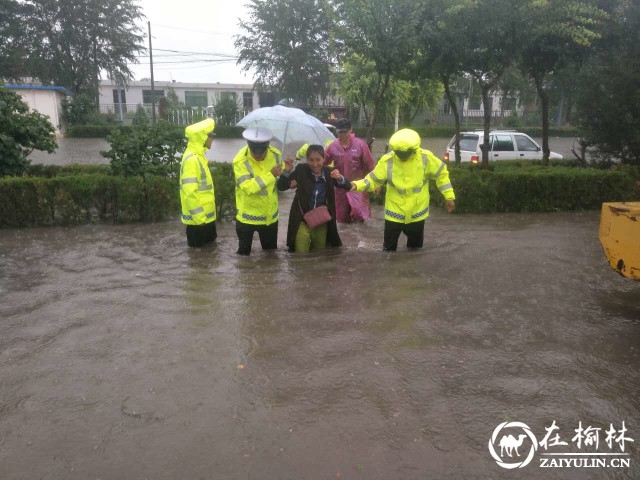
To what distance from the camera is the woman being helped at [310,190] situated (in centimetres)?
632

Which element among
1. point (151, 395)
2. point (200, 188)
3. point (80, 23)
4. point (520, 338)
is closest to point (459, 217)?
point (200, 188)

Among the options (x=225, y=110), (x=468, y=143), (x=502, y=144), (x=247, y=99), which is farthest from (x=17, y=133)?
(x=247, y=99)

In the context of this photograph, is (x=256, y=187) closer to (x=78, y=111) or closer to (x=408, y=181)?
(x=408, y=181)

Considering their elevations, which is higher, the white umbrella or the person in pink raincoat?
the white umbrella

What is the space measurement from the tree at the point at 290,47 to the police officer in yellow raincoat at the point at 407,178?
1480 inches

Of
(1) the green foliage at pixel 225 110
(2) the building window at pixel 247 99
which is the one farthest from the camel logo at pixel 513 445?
(2) the building window at pixel 247 99

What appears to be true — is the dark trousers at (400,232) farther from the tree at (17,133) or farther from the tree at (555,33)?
the tree at (17,133)

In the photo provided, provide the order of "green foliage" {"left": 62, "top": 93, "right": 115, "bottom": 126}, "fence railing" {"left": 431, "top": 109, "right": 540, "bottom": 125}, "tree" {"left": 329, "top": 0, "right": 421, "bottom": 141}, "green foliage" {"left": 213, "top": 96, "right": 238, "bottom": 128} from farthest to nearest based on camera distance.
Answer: "fence railing" {"left": 431, "top": 109, "right": 540, "bottom": 125} < "green foliage" {"left": 213, "top": 96, "right": 238, "bottom": 128} < "green foliage" {"left": 62, "top": 93, "right": 115, "bottom": 126} < "tree" {"left": 329, "top": 0, "right": 421, "bottom": 141}

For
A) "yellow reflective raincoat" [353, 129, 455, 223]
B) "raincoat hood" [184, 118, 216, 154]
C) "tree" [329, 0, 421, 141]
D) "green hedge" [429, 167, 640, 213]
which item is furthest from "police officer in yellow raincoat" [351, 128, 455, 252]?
"tree" [329, 0, 421, 141]

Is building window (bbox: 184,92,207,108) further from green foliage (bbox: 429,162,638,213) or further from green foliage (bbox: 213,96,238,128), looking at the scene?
green foliage (bbox: 429,162,638,213)

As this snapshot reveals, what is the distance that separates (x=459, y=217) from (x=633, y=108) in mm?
4514

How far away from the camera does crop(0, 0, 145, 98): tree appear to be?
41531mm

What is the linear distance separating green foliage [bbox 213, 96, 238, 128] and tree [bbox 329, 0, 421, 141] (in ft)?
100

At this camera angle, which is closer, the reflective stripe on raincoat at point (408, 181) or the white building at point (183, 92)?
the reflective stripe on raincoat at point (408, 181)
